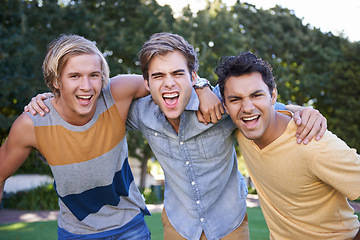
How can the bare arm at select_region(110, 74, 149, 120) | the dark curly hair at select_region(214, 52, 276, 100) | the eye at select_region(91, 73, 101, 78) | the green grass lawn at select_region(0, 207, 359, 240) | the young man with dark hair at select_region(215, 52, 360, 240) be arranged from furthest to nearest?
the green grass lawn at select_region(0, 207, 359, 240) < the bare arm at select_region(110, 74, 149, 120) < the eye at select_region(91, 73, 101, 78) < the dark curly hair at select_region(214, 52, 276, 100) < the young man with dark hair at select_region(215, 52, 360, 240)

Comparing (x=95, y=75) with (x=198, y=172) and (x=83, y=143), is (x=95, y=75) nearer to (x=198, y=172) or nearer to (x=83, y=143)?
(x=83, y=143)

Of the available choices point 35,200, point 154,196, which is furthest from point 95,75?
point 154,196

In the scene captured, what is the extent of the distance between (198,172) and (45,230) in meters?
5.27

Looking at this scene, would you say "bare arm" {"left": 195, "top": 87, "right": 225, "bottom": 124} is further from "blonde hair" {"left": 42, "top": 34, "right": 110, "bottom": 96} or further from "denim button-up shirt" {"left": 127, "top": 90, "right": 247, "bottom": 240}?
"blonde hair" {"left": 42, "top": 34, "right": 110, "bottom": 96}

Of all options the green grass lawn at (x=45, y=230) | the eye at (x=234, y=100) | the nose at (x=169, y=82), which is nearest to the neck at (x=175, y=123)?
the nose at (x=169, y=82)

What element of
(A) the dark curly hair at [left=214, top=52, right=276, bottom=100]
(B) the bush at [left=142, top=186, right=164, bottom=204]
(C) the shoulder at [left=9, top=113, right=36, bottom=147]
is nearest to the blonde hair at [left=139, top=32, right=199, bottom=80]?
(A) the dark curly hair at [left=214, top=52, right=276, bottom=100]

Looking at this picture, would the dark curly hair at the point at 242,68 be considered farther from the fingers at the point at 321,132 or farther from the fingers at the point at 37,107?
the fingers at the point at 37,107

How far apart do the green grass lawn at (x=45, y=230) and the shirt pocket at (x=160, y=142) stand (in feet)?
12.8

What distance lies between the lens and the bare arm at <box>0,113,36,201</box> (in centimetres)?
272

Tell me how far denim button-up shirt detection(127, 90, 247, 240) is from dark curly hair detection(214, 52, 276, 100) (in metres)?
0.28

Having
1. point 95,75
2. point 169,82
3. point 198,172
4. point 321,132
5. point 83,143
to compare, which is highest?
point 95,75

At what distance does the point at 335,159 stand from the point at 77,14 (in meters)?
11.4

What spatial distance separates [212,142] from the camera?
288 cm

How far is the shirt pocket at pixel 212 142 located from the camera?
287 cm
